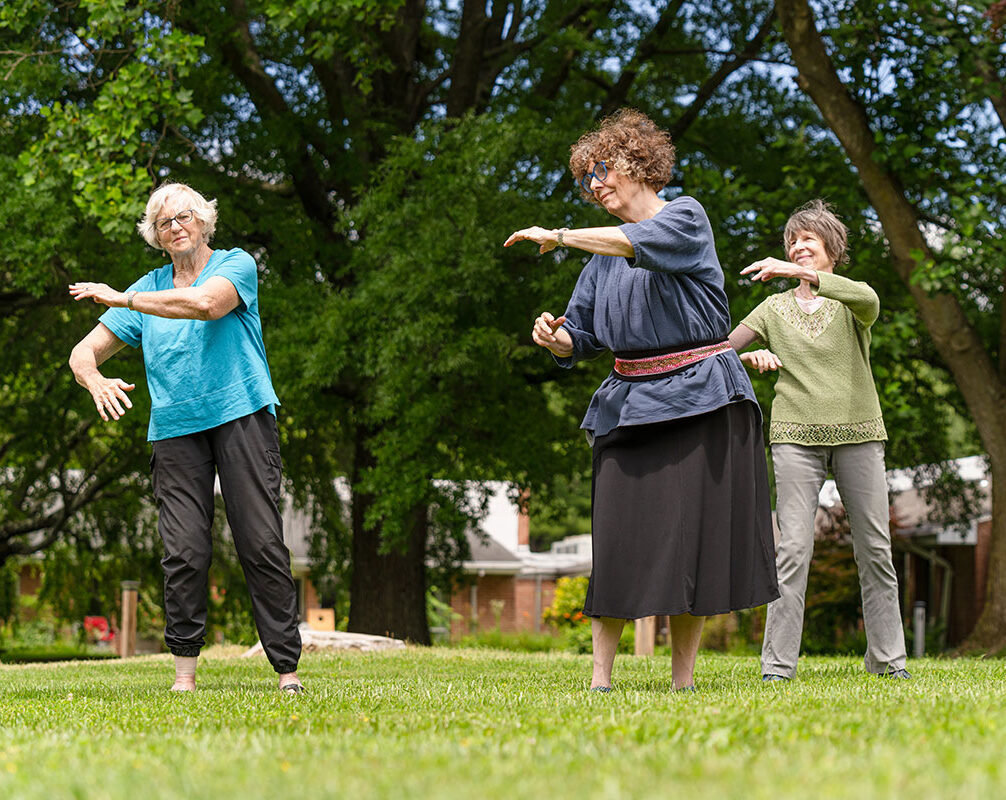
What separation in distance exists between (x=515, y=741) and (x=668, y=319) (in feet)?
7.14

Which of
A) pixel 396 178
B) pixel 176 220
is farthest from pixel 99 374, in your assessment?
pixel 396 178

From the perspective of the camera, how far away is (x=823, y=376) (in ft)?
18.6

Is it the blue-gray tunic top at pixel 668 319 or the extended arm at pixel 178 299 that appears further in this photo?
the extended arm at pixel 178 299

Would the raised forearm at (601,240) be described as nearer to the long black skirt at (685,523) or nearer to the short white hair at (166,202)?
the long black skirt at (685,523)

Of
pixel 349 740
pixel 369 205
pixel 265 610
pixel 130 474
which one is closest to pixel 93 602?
pixel 130 474

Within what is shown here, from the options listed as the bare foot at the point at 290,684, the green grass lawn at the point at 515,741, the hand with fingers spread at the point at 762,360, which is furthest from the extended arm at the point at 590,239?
the bare foot at the point at 290,684

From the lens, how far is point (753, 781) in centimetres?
226

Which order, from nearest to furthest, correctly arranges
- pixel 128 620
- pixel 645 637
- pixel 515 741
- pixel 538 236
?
pixel 515 741 < pixel 538 236 < pixel 645 637 < pixel 128 620

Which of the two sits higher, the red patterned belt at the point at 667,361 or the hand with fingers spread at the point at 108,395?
the red patterned belt at the point at 667,361

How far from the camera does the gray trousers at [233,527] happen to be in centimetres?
504

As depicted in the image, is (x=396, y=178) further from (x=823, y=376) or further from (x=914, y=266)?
(x=823, y=376)

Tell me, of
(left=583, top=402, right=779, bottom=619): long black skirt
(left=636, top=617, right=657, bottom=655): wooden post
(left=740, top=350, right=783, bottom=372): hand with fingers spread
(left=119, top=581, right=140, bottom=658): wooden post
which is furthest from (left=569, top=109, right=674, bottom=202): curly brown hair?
(left=119, top=581, right=140, bottom=658): wooden post

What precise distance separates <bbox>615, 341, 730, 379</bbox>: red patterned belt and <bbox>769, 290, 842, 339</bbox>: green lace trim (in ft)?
3.69

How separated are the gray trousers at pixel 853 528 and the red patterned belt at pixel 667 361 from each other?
3.74 ft
